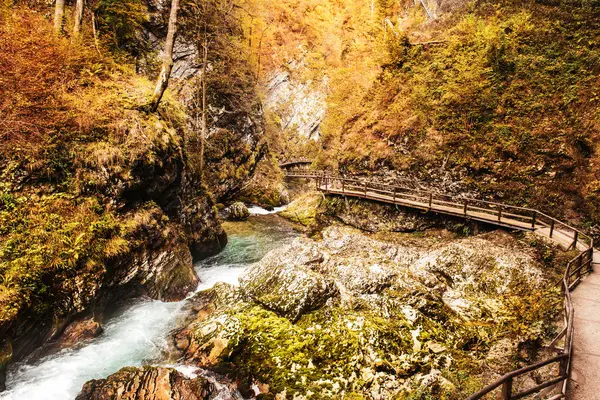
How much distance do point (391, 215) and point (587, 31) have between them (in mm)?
13329

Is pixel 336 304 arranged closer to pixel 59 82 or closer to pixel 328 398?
pixel 328 398

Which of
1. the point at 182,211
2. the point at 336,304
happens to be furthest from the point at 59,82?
the point at 336,304

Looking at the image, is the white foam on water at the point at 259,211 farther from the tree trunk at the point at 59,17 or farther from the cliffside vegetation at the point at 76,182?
the tree trunk at the point at 59,17

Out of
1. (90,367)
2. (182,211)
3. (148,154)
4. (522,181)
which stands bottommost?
(90,367)

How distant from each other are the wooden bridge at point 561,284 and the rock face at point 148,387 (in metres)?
5.68

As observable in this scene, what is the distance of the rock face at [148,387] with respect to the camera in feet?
20.8

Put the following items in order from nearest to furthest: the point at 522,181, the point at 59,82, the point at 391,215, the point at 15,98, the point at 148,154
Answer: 1. the point at 15,98
2. the point at 59,82
3. the point at 148,154
4. the point at 522,181
5. the point at 391,215

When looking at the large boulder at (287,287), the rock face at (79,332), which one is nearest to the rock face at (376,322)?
the large boulder at (287,287)

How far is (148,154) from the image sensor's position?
10.8 m

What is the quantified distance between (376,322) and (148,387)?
226 inches

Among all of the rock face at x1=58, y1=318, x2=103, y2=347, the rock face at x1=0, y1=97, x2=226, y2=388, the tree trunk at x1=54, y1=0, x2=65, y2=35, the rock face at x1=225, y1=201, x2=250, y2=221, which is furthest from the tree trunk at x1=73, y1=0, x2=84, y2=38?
the rock face at x1=225, y1=201, x2=250, y2=221

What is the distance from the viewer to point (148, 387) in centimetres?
646

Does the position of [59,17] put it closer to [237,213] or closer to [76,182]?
[76,182]

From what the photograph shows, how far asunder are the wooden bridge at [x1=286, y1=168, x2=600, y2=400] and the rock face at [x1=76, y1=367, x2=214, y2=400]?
224 inches
